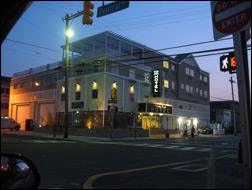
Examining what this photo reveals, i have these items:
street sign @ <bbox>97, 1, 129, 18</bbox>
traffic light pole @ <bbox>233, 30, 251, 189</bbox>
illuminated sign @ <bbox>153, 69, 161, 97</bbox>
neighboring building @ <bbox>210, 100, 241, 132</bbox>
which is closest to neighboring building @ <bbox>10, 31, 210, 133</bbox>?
illuminated sign @ <bbox>153, 69, 161, 97</bbox>

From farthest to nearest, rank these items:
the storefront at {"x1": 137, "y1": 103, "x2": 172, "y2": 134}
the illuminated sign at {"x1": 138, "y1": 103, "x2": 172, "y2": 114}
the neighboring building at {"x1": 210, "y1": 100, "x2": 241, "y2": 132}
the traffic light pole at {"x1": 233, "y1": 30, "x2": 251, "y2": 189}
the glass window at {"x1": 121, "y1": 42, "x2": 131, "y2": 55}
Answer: the neighboring building at {"x1": 210, "y1": 100, "x2": 241, "y2": 132}
the glass window at {"x1": 121, "y1": 42, "x2": 131, "y2": 55}
the storefront at {"x1": 137, "y1": 103, "x2": 172, "y2": 134}
the illuminated sign at {"x1": 138, "y1": 103, "x2": 172, "y2": 114}
the traffic light pole at {"x1": 233, "y1": 30, "x2": 251, "y2": 189}

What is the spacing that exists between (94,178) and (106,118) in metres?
26.2

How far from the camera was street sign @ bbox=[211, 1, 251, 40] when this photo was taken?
15.9 ft

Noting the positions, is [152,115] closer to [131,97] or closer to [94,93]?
[131,97]

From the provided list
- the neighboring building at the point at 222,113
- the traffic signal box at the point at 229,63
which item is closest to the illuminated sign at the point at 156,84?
the traffic signal box at the point at 229,63

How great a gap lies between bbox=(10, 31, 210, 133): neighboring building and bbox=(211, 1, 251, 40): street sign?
20.9 metres

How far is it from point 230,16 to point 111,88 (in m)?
29.7

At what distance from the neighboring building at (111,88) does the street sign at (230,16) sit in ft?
68.6

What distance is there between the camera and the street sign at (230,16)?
15.9ft

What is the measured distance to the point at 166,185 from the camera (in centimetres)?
588

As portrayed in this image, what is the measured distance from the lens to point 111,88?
3453 cm

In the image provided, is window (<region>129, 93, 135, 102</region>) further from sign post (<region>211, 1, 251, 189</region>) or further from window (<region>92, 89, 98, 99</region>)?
sign post (<region>211, 1, 251, 189</region>)

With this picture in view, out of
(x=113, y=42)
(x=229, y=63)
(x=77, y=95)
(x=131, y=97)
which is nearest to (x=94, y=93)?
(x=77, y=95)

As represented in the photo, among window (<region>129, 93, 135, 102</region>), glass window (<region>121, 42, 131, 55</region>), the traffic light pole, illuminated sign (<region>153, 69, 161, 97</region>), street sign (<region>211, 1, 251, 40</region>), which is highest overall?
glass window (<region>121, 42, 131, 55</region>)
